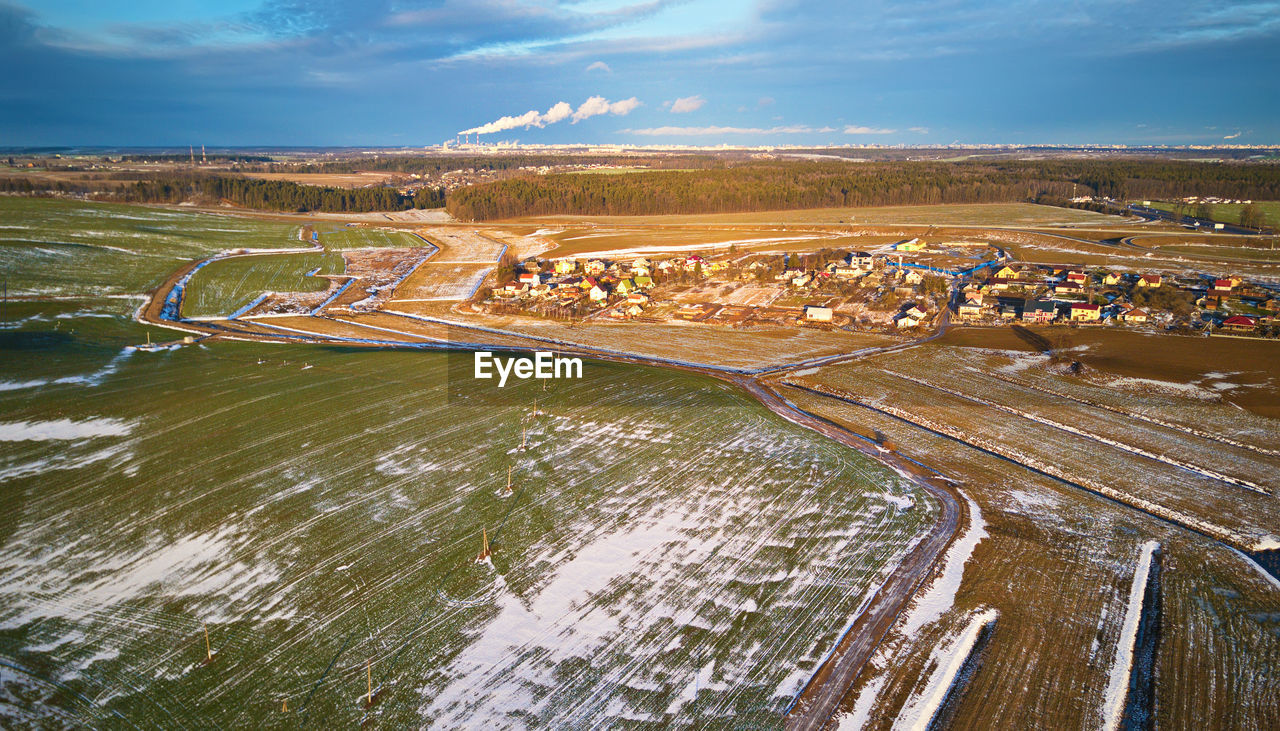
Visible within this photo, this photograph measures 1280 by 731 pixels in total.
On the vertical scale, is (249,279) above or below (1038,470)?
above

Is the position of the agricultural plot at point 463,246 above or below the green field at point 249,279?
above

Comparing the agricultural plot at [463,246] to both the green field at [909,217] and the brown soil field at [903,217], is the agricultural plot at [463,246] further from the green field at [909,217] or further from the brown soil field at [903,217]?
the green field at [909,217]

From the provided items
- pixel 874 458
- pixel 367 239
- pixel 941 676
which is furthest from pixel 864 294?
pixel 367 239

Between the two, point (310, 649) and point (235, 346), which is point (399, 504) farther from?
point (235, 346)

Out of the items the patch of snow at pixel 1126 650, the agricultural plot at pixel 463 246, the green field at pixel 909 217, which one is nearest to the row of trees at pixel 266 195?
the agricultural plot at pixel 463 246

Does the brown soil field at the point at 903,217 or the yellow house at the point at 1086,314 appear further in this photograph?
the brown soil field at the point at 903,217

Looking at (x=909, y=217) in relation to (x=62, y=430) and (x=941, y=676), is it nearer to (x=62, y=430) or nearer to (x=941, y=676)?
(x=941, y=676)

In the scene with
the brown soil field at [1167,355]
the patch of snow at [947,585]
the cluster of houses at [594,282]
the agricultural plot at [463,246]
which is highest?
the agricultural plot at [463,246]
